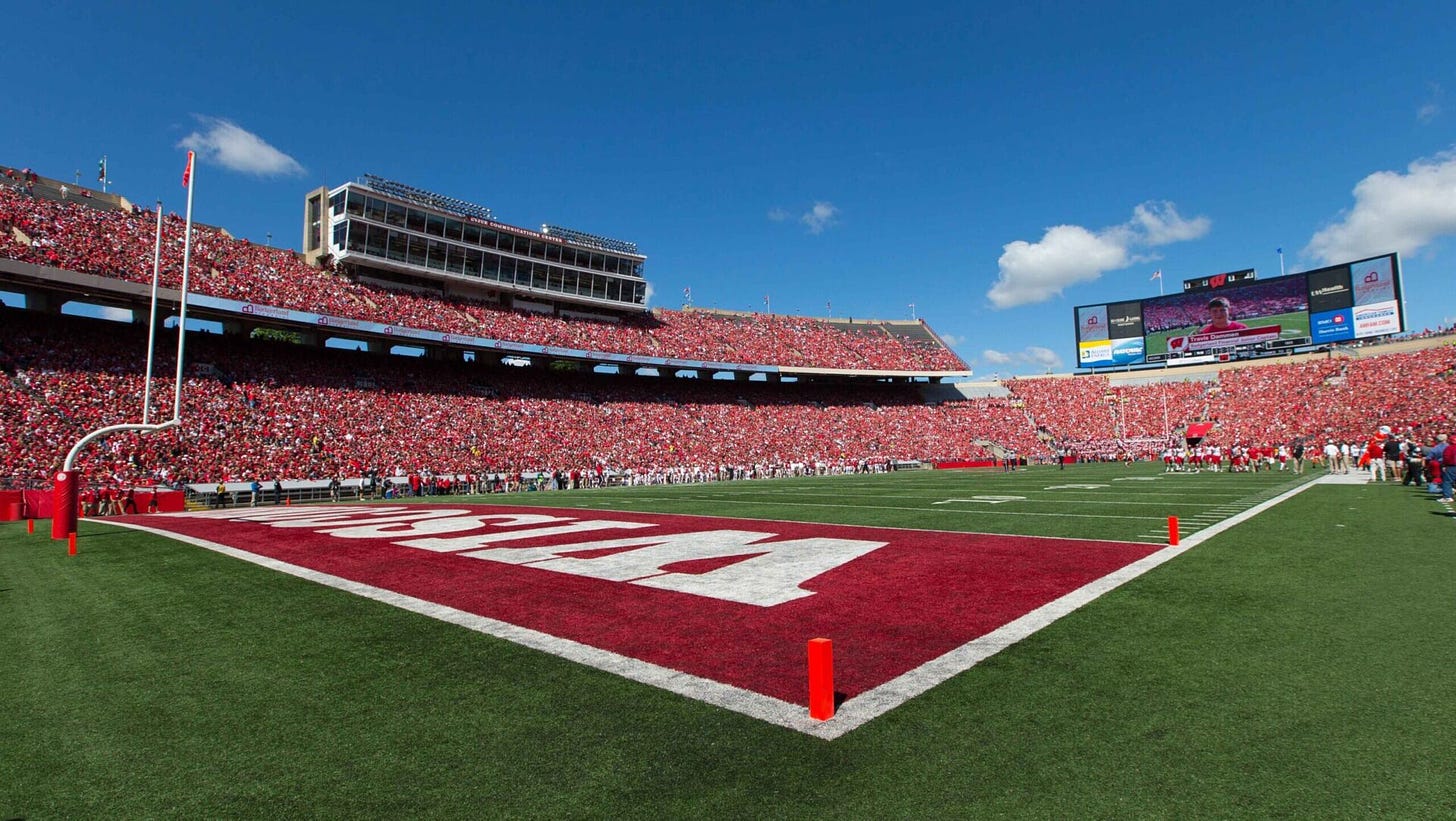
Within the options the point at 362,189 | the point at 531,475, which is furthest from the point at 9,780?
the point at 362,189

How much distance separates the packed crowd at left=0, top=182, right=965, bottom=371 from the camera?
2961cm

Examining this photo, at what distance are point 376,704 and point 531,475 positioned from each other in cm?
3179

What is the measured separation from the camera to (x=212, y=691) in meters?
4.58

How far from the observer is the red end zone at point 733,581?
533 cm

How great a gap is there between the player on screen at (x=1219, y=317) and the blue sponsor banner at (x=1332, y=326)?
4.43 m

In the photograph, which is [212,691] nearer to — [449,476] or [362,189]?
[449,476]

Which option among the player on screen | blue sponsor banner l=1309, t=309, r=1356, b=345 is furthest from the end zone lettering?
the player on screen

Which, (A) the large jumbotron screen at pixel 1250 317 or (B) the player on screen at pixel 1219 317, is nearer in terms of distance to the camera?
(A) the large jumbotron screen at pixel 1250 317

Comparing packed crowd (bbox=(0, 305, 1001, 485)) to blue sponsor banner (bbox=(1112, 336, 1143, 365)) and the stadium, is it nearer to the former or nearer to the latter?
the stadium

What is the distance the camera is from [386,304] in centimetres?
4044

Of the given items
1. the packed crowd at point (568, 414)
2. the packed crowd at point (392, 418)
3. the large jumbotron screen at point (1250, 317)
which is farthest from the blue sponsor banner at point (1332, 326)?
Result: the packed crowd at point (392, 418)

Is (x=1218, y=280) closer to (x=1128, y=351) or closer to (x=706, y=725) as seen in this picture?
(x=1128, y=351)

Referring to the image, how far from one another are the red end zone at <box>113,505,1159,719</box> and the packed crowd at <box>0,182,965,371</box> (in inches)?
952

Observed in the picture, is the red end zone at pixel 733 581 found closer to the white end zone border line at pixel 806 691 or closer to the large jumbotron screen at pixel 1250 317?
the white end zone border line at pixel 806 691
